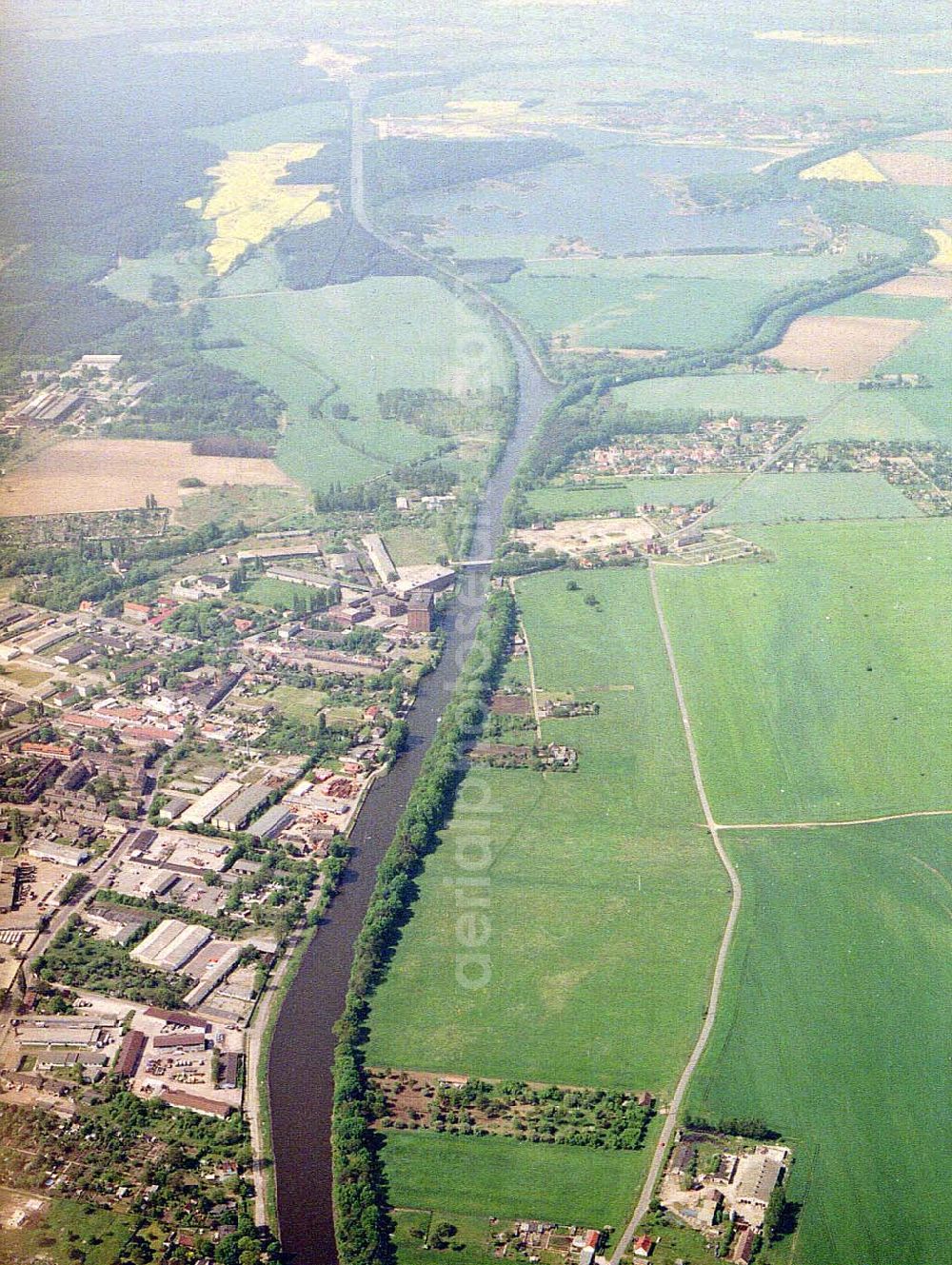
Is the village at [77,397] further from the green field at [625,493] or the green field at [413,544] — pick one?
the green field at [625,493]

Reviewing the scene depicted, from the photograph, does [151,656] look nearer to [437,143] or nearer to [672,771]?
[672,771]

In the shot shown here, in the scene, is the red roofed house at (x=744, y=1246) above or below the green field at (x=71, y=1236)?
below

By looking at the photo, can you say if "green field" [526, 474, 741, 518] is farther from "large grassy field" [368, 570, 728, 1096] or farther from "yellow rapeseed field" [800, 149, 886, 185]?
"yellow rapeseed field" [800, 149, 886, 185]

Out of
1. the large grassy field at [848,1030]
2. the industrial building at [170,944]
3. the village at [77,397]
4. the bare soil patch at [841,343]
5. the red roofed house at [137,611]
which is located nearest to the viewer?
the large grassy field at [848,1030]

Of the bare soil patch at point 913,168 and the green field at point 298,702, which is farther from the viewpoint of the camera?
the bare soil patch at point 913,168

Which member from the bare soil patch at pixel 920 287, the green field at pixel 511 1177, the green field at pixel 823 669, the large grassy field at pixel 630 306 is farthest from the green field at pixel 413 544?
the bare soil patch at pixel 920 287

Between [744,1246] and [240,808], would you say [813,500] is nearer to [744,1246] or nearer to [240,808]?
[240,808]

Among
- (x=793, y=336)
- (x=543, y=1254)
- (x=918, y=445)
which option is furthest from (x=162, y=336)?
(x=543, y=1254)
